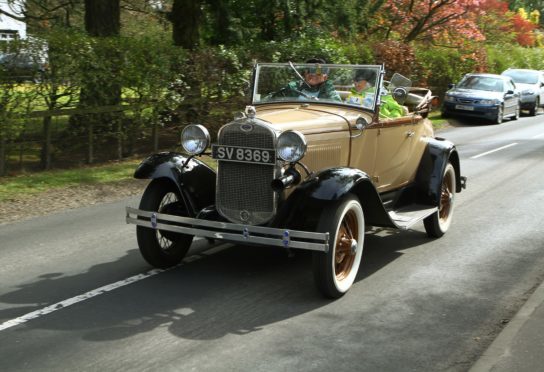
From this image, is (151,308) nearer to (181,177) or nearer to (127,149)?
(181,177)

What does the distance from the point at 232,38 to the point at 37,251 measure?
448 inches

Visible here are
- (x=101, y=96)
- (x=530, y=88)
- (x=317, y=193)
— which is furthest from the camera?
(x=530, y=88)

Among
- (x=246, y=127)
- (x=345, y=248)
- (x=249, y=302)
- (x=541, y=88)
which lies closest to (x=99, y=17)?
(x=246, y=127)

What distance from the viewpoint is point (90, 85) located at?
11.9 metres

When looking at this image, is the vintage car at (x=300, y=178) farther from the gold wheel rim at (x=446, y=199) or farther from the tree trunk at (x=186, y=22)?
the tree trunk at (x=186, y=22)

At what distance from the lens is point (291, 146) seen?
575 centimetres

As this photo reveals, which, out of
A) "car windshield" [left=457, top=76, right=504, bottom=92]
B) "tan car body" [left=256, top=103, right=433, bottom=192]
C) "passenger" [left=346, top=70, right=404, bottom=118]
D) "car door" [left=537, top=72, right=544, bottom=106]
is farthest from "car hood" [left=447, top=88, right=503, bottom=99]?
"passenger" [left=346, top=70, right=404, bottom=118]

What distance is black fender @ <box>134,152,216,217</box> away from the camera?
6.33 meters

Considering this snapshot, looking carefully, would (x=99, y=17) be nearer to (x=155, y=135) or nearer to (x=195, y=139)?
(x=155, y=135)

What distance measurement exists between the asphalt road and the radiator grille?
0.59 metres

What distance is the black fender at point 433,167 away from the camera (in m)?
7.72

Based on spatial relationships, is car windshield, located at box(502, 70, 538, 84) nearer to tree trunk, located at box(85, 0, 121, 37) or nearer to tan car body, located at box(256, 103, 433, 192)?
tree trunk, located at box(85, 0, 121, 37)

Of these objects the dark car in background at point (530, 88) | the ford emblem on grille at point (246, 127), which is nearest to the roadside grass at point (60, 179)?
the ford emblem on grille at point (246, 127)

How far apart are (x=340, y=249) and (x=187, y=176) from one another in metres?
1.52
